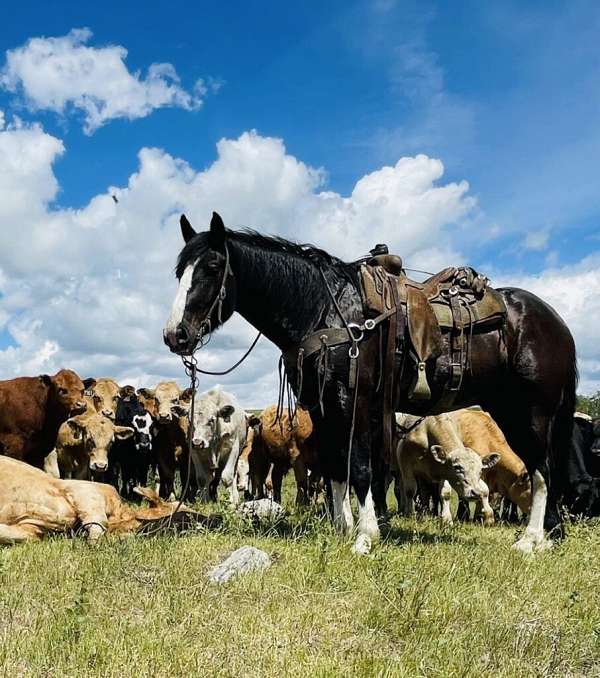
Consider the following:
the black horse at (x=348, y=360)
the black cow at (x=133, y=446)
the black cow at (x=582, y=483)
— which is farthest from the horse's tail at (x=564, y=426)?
the black cow at (x=133, y=446)

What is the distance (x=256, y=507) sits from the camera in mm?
9453

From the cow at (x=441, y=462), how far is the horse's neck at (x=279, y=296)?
4.47 metres

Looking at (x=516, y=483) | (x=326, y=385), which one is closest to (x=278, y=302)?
(x=326, y=385)

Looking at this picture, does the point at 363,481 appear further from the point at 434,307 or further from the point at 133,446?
the point at 133,446

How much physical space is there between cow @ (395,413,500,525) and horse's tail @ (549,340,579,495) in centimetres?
302

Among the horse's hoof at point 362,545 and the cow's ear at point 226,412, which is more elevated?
the cow's ear at point 226,412

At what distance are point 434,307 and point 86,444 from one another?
7834mm

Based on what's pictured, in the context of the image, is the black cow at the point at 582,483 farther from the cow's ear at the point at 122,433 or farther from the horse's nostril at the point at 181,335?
the cow's ear at the point at 122,433

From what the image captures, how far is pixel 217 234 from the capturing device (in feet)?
22.4

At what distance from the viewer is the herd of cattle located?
771cm

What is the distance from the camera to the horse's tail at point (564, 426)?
26.8 feet

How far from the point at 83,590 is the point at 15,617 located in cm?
49

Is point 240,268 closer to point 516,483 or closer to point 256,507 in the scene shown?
point 256,507

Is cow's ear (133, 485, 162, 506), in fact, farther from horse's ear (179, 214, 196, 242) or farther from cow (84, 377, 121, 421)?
cow (84, 377, 121, 421)
